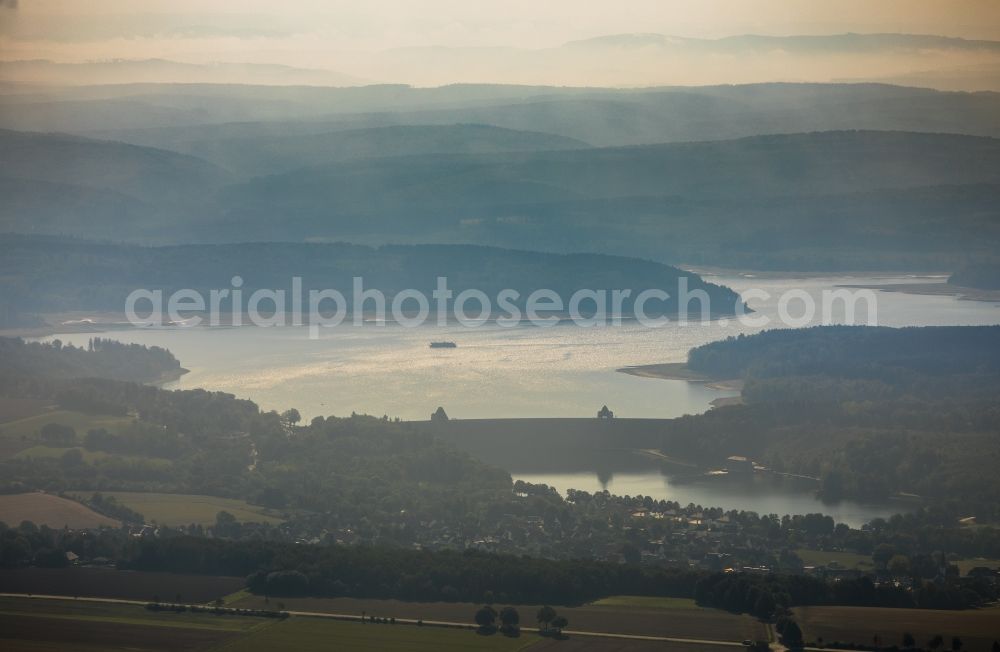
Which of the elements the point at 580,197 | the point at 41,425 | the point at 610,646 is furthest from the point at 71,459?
the point at 580,197

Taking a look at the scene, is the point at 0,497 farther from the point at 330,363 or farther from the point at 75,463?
the point at 330,363

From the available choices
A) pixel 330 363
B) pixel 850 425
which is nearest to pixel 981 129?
pixel 330 363

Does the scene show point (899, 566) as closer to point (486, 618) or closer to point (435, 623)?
point (486, 618)

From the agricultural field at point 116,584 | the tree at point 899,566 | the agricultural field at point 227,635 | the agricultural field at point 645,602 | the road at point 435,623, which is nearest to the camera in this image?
the road at point 435,623

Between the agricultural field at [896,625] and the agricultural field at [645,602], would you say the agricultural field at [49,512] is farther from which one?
the agricultural field at [896,625]

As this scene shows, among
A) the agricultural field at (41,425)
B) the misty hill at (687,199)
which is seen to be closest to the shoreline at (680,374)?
the agricultural field at (41,425)

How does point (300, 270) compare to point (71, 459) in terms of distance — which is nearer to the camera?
point (71, 459)
